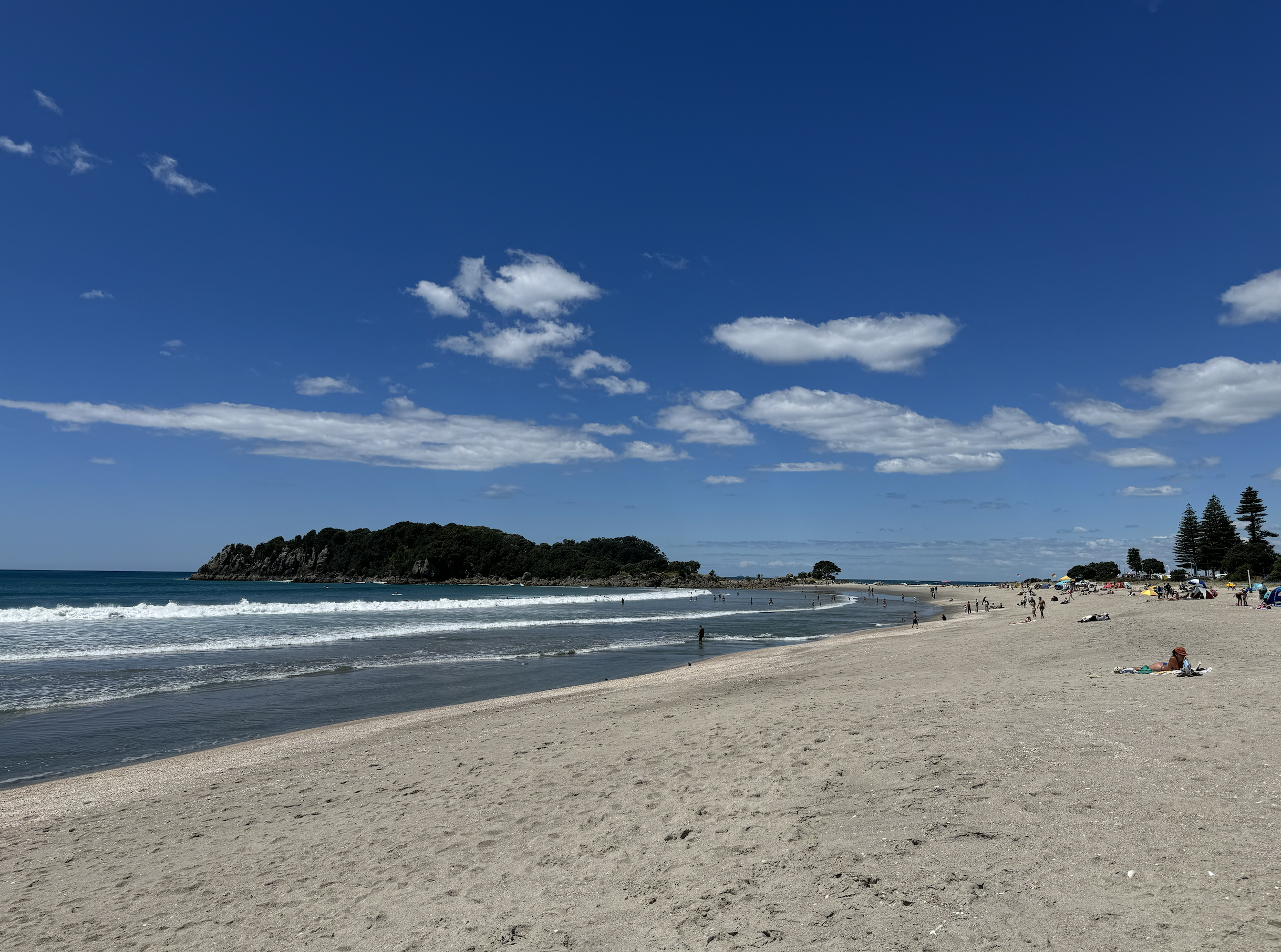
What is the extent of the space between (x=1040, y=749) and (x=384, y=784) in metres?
8.98

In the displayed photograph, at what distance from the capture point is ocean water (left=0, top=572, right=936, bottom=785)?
47.2 feet

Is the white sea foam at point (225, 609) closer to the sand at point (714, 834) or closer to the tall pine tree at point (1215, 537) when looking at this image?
the sand at point (714, 834)

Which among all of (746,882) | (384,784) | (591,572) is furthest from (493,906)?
(591,572)

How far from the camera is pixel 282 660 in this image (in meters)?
25.2

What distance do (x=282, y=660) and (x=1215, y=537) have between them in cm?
11466

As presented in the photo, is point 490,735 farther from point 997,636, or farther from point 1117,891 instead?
point 997,636

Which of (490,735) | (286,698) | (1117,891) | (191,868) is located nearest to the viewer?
(1117,891)

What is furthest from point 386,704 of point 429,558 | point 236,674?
point 429,558

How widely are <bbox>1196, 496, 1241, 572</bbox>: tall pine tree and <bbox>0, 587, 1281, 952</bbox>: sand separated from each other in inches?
4049

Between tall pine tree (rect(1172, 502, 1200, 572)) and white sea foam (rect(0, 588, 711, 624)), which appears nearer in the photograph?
white sea foam (rect(0, 588, 711, 624))

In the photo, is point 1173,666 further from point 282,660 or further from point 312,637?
point 312,637

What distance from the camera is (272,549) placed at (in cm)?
18288

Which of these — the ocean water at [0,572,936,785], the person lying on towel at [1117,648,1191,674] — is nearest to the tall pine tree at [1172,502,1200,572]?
the ocean water at [0,572,936,785]

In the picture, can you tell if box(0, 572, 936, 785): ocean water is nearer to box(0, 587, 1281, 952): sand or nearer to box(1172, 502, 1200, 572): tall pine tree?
box(0, 587, 1281, 952): sand
